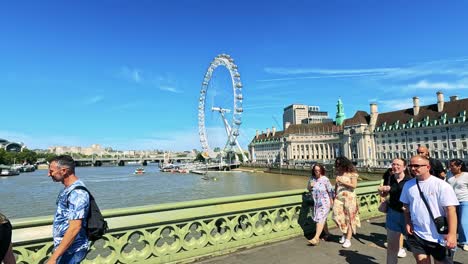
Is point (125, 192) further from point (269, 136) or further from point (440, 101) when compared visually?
point (269, 136)

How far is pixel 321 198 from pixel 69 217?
4.96 m

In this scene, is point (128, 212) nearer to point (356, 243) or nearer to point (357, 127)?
point (356, 243)

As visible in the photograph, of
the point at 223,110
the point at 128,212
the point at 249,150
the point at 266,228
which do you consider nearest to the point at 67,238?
the point at 128,212

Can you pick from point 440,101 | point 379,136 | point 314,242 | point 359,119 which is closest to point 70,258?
point 314,242

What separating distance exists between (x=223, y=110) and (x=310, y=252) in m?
78.1

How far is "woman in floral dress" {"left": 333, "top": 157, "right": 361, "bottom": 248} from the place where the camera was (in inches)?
262

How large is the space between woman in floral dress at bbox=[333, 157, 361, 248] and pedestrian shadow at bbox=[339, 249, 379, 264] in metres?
0.52

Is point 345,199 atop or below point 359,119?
below

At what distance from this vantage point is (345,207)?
266 inches

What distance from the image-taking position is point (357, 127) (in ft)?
380

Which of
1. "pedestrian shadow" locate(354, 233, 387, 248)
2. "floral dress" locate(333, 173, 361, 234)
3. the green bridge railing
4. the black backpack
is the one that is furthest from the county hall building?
the black backpack

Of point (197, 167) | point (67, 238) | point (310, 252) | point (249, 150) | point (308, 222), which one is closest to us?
point (67, 238)

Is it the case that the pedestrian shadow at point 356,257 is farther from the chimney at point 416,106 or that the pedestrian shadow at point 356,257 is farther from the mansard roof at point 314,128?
the mansard roof at point 314,128

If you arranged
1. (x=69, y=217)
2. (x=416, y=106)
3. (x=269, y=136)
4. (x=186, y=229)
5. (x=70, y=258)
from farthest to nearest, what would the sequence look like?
(x=269, y=136) < (x=416, y=106) < (x=186, y=229) < (x=70, y=258) < (x=69, y=217)
